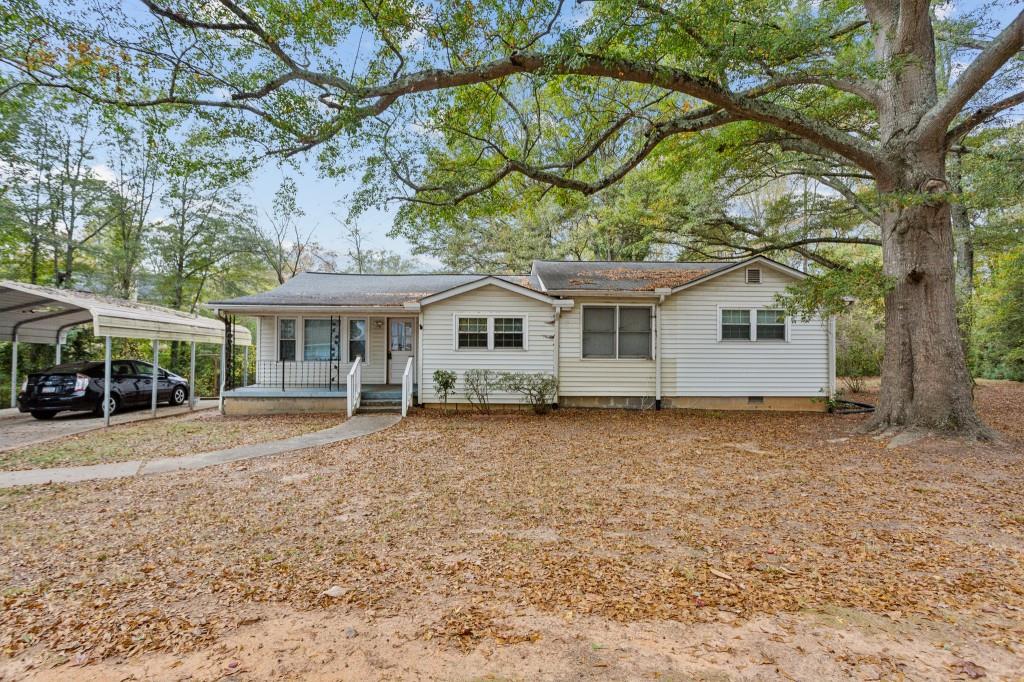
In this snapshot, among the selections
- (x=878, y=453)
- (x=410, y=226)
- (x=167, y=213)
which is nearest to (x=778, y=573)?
(x=878, y=453)

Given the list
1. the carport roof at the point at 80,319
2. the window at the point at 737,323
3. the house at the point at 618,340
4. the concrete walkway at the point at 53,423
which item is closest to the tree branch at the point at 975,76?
the house at the point at 618,340

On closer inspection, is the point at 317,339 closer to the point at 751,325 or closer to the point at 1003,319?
the point at 751,325

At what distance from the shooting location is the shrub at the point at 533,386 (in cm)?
1145

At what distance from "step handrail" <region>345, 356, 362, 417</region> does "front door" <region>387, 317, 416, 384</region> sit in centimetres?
192

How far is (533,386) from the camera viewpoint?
11.5 meters

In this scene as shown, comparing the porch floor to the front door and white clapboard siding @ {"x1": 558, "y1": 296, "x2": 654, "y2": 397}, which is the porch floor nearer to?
the front door

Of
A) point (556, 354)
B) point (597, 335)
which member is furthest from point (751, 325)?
point (556, 354)

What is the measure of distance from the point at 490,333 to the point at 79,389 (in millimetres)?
9789

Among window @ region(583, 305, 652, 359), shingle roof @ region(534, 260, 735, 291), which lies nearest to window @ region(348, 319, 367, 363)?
shingle roof @ region(534, 260, 735, 291)

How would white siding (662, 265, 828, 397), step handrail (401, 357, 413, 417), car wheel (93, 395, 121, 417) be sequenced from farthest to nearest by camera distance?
white siding (662, 265, 828, 397)
car wheel (93, 395, 121, 417)
step handrail (401, 357, 413, 417)

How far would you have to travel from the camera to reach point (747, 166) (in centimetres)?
1150

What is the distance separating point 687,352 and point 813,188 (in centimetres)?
1268

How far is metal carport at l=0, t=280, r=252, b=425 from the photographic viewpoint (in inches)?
365

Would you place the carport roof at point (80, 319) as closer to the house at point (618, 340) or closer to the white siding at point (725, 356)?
the house at point (618, 340)
